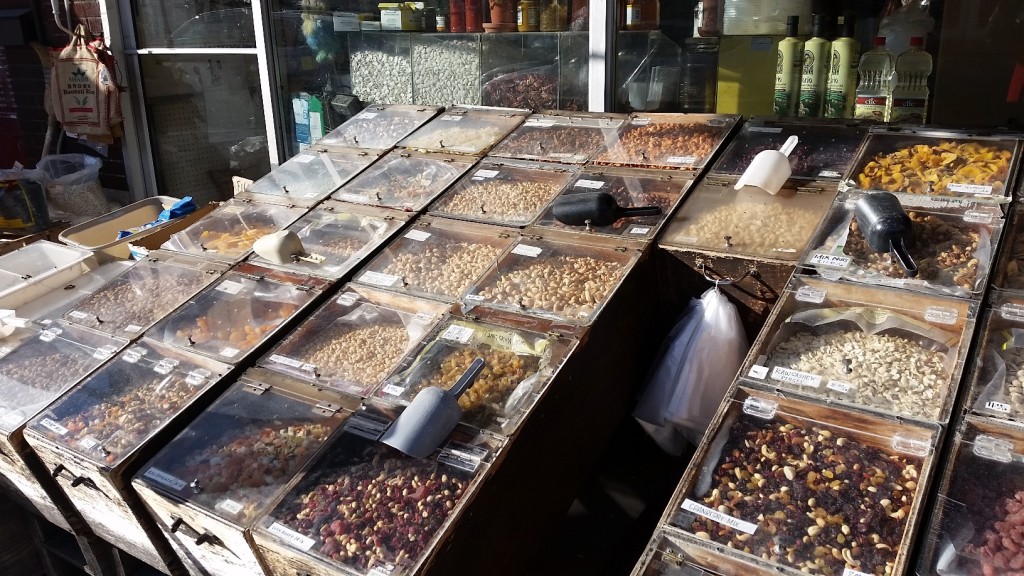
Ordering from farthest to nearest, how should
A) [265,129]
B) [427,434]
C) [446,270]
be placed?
[265,129] < [446,270] < [427,434]

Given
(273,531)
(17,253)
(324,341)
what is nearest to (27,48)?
(17,253)

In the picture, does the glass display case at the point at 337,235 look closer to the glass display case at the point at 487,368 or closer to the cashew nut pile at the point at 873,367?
the glass display case at the point at 487,368

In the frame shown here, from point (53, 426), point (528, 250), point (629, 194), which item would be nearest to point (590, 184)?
point (629, 194)

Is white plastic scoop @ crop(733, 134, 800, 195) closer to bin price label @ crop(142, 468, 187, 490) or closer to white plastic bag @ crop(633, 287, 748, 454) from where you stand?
white plastic bag @ crop(633, 287, 748, 454)

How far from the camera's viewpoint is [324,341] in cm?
221

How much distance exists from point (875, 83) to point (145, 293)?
8.93ft

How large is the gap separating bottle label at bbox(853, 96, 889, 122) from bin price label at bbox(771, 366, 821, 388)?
4.39 feet

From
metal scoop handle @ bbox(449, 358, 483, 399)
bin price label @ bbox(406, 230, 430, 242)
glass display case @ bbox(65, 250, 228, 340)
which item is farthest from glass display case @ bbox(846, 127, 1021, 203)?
glass display case @ bbox(65, 250, 228, 340)

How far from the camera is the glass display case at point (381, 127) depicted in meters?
3.21

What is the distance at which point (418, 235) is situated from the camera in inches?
99.8

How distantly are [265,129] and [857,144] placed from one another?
3525 millimetres

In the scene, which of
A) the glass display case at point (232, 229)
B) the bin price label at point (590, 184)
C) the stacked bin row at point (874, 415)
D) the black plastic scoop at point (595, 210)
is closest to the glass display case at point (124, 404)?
the glass display case at point (232, 229)

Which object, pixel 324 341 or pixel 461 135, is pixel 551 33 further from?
pixel 324 341

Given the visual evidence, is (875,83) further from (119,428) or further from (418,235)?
(119,428)
